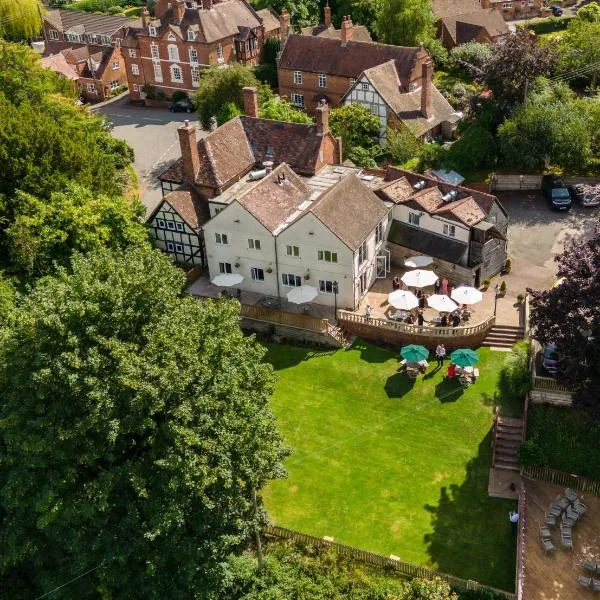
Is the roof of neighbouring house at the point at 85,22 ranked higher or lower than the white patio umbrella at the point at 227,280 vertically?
higher

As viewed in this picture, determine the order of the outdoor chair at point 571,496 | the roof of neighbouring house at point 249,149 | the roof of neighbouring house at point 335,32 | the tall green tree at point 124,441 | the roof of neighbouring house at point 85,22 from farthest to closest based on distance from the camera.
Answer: the roof of neighbouring house at point 85,22, the roof of neighbouring house at point 335,32, the roof of neighbouring house at point 249,149, the outdoor chair at point 571,496, the tall green tree at point 124,441

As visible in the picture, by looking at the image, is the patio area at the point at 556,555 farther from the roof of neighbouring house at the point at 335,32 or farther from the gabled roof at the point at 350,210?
the roof of neighbouring house at the point at 335,32

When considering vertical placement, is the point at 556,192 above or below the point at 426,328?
above

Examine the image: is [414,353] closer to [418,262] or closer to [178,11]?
[418,262]

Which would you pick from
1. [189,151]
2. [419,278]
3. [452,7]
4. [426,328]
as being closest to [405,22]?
[452,7]

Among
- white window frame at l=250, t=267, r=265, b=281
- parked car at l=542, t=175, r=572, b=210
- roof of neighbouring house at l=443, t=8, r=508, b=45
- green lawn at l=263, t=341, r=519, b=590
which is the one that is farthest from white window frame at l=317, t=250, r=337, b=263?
roof of neighbouring house at l=443, t=8, r=508, b=45

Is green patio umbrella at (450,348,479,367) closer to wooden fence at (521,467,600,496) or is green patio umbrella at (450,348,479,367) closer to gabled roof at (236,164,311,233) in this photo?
wooden fence at (521,467,600,496)

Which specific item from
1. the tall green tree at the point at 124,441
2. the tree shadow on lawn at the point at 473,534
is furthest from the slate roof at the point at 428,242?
the tall green tree at the point at 124,441

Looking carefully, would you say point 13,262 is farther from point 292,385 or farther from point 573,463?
point 573,463
